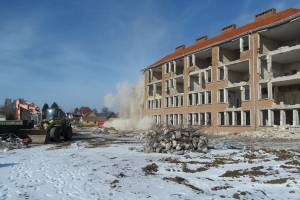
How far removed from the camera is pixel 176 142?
14094 millimetres

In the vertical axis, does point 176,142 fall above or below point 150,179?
above

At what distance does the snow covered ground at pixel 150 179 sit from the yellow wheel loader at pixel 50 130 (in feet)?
25.8

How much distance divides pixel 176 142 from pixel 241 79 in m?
24.7

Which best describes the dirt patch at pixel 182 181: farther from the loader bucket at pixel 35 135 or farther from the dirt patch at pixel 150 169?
the loader bucket at pixel 35 135

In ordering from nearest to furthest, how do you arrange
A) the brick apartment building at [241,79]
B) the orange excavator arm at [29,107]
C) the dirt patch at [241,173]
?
the dirt patch at [241,173] < the orange excavator arm at [29,107] < the brick apartment building at [241,79]

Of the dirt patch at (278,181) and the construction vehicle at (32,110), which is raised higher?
the construction vehicle at (32,110)

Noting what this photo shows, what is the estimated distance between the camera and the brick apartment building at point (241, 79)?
92.4 feet

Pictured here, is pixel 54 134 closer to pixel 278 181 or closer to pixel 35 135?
pixel 35 135

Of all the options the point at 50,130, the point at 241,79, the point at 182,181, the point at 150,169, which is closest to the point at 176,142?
the point at 150,169

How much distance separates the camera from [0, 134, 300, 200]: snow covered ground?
257 inches

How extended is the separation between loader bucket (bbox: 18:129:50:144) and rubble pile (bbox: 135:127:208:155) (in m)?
8.56

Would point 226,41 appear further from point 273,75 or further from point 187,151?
point 187,151

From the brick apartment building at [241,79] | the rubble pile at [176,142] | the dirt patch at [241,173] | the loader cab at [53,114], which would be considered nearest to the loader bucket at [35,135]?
the loader cab at [53,114]

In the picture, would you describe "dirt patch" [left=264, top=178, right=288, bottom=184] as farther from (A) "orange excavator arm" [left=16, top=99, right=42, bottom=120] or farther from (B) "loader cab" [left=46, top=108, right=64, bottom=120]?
(A) "orange excavator arm" [left=16, top=99, right=42, bottom=120]
